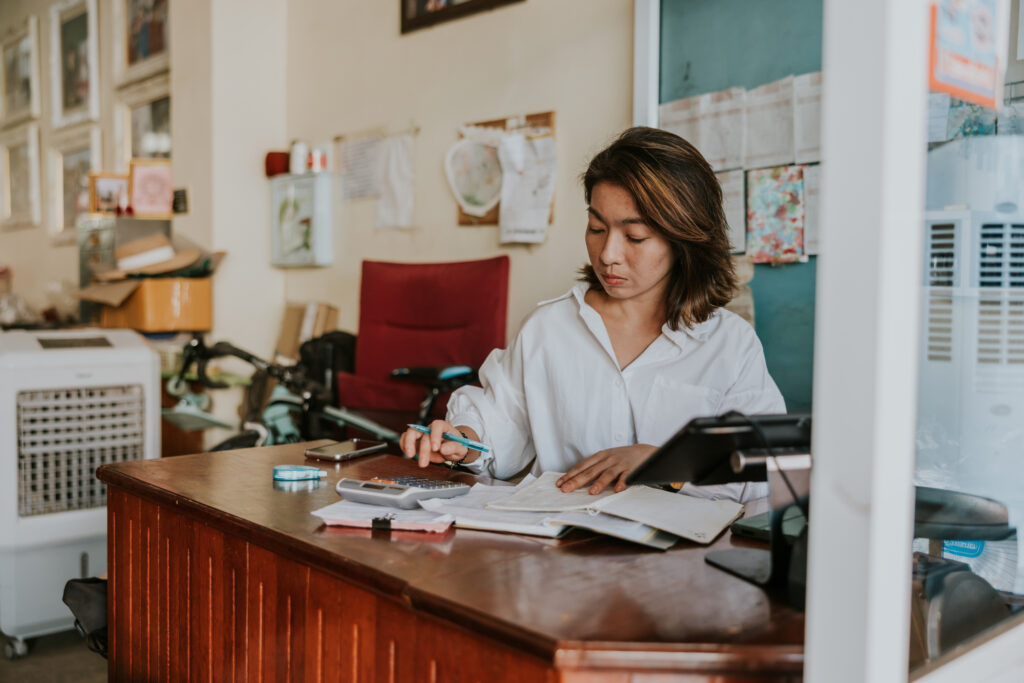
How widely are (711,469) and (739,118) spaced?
1.62 meters

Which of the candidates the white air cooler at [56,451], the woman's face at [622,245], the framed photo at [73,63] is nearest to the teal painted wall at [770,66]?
the woman's face at [622,245]

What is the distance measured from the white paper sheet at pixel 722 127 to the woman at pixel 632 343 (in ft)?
2.22

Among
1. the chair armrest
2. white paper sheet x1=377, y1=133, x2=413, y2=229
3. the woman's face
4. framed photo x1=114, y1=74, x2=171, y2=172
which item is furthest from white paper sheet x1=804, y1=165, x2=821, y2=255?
framed photo x1=114, y1=74, x2=171, y2=172

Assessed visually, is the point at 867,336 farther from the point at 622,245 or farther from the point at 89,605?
the point at 89,605

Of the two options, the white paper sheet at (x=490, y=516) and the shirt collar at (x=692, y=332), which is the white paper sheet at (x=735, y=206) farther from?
the white paper sheet at (x=490, y=516)

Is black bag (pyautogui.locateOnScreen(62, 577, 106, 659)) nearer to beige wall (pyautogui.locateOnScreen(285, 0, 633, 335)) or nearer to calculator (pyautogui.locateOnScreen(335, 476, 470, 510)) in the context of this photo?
calculator (pyautogui.locateOnScreen(335, 476, 470, 510))

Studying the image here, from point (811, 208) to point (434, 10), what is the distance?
187cm

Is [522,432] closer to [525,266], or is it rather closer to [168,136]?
[525,266]

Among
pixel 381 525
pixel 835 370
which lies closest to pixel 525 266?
pixel 381 525

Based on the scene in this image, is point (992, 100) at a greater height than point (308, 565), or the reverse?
point (992, 100)

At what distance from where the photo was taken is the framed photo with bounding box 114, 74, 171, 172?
14.9ft

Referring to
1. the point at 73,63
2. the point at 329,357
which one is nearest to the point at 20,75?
the point at 73,63

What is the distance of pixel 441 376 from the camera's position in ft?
8.46

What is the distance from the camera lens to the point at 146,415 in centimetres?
270
